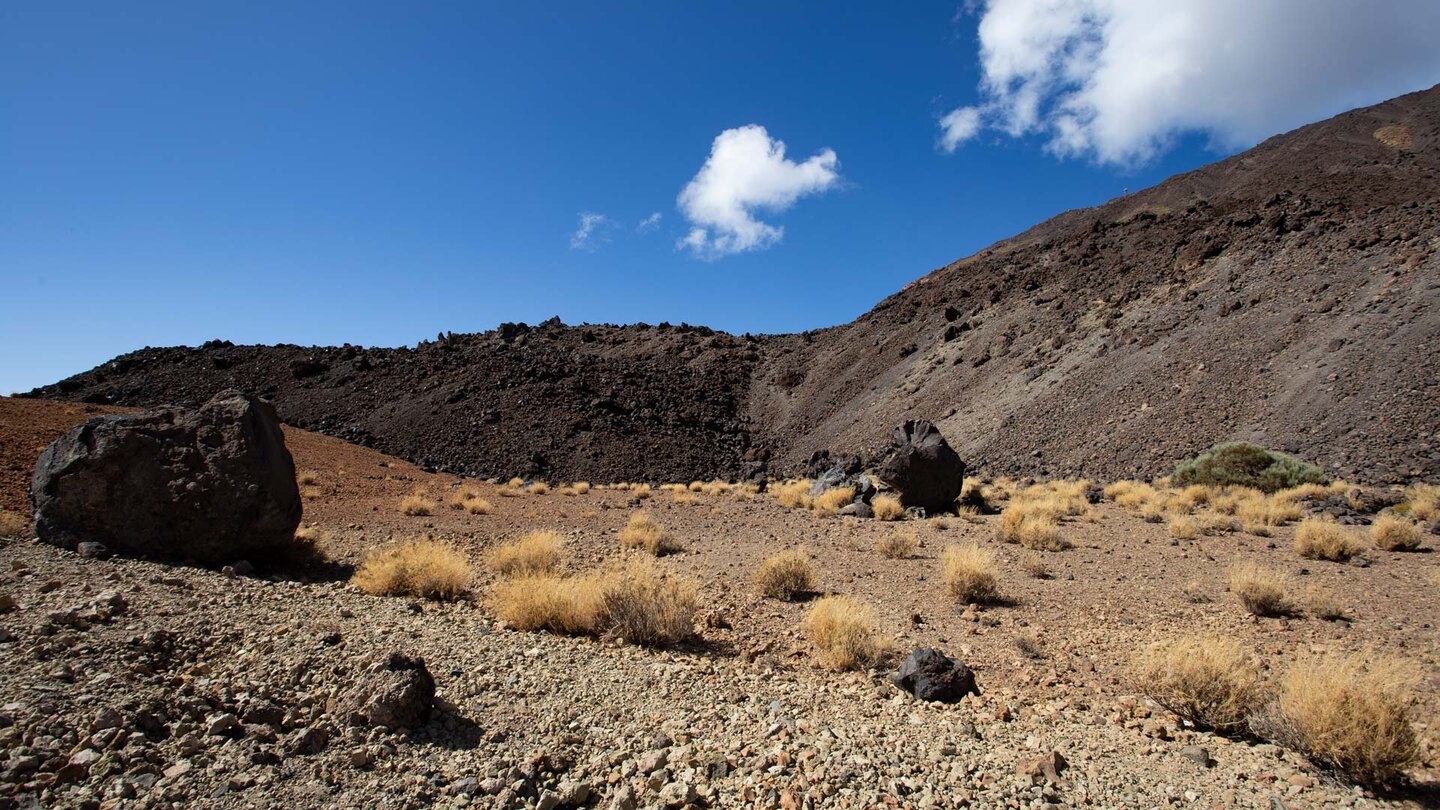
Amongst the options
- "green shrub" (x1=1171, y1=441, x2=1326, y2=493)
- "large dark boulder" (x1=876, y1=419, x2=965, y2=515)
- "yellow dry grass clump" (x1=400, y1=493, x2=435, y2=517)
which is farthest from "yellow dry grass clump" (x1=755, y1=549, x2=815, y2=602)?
"green shrub" (x1=1171, y1=441, x2=1326, y2=493)

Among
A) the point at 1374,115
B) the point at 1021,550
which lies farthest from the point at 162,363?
the point at 1374,115

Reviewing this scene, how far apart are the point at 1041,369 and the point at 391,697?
3317 cm

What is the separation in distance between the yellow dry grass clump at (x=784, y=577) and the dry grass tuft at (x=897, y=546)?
2864mm

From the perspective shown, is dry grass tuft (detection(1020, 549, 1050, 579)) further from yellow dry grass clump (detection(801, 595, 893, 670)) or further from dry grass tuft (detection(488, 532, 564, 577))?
dry grass tuft (detection(488, 532, 564, 577))

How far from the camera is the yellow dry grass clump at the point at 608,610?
261 inches

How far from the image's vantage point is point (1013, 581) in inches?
384

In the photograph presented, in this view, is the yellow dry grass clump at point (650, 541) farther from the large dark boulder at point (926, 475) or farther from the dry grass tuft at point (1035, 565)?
the large dark boulder at point (926, 475)

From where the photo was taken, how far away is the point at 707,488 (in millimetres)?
25891

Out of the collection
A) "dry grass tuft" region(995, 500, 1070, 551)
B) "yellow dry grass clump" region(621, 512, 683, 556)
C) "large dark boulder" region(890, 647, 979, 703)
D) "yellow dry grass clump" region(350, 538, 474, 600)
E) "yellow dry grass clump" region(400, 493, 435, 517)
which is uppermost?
"yellow dry grass clump" region(400, 493, 435, 517)

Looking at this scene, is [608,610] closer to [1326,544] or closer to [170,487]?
[170,487]

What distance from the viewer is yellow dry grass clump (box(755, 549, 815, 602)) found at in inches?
354

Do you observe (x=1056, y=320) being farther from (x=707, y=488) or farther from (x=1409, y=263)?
(x=707, y=488)

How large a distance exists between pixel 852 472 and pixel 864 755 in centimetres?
2057

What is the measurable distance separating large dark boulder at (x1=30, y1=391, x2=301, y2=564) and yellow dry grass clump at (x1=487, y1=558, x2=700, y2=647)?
4.19m
